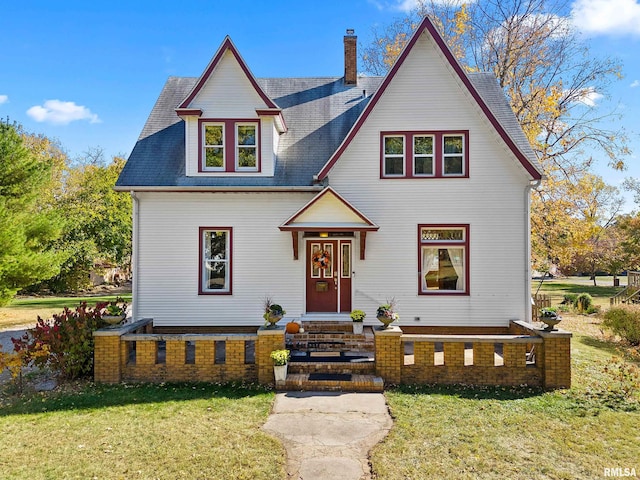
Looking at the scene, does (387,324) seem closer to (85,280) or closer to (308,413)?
(308,413)

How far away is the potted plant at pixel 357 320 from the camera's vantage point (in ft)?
37.2

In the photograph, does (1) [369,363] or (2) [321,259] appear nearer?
(1) [369,363]

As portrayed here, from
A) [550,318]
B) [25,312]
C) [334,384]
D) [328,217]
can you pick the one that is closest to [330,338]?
[334,384]

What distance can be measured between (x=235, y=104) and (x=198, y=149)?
180 cm

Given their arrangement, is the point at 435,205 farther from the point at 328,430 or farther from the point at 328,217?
the point at 328,430

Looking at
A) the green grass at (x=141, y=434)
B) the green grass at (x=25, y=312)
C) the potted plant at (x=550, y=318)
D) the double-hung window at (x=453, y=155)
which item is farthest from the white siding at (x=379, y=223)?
the green grass at (x=25, y=312)

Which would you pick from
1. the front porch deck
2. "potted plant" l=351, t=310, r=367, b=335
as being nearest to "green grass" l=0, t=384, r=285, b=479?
the front porch deck

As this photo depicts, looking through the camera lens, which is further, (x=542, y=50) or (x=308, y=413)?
(x=542, y=50)

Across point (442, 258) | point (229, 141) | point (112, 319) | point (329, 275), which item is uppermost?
point (229, 141)

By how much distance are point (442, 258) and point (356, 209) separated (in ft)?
10.0

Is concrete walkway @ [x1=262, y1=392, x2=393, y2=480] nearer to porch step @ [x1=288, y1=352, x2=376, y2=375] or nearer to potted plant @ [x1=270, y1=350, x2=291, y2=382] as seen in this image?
potted plant @ [x1=270, y1=350, x2=291, y2=382]

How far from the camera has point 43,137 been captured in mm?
44031

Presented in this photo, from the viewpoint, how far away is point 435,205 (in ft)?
40.7

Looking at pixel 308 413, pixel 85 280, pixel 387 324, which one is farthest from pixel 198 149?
pixel 85 280
